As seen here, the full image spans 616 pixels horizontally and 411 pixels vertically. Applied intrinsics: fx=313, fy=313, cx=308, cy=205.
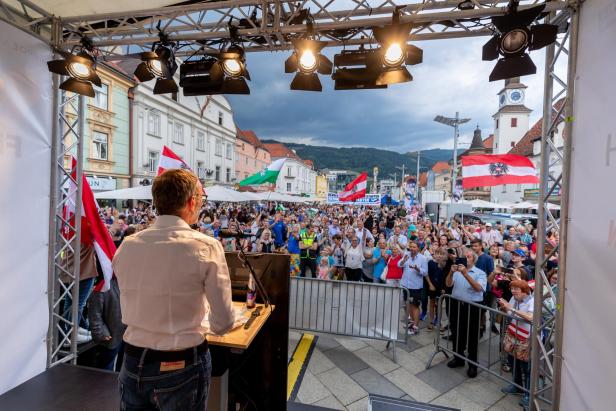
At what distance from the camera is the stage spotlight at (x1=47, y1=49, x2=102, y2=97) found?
393 cm

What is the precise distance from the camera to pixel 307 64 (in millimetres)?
4066

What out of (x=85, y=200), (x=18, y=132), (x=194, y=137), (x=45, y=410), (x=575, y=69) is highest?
(x=194, y=137)

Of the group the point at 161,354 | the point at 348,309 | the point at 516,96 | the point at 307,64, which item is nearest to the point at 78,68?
the point at 307,64

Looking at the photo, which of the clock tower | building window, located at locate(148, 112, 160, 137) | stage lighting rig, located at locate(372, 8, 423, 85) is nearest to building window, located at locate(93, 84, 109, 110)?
building window, located at locate(148, 112, 160, 137)

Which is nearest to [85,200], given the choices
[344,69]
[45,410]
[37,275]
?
[37,275]

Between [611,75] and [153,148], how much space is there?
2967cm

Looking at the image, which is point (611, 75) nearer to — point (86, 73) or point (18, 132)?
point (86, 73)

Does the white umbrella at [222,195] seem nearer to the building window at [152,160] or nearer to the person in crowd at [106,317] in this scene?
the person in crowd at [106,317]

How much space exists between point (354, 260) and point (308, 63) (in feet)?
18.3

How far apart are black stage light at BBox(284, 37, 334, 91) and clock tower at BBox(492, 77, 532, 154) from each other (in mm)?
54679

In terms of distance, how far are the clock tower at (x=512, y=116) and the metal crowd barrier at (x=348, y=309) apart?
2097 inches

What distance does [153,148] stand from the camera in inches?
1075

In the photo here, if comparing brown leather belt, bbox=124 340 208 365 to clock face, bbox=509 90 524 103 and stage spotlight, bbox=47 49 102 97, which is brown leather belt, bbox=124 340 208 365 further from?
clock face, bbox=509 90 524 103

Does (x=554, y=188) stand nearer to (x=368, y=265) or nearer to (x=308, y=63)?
(x=308, y=63)
